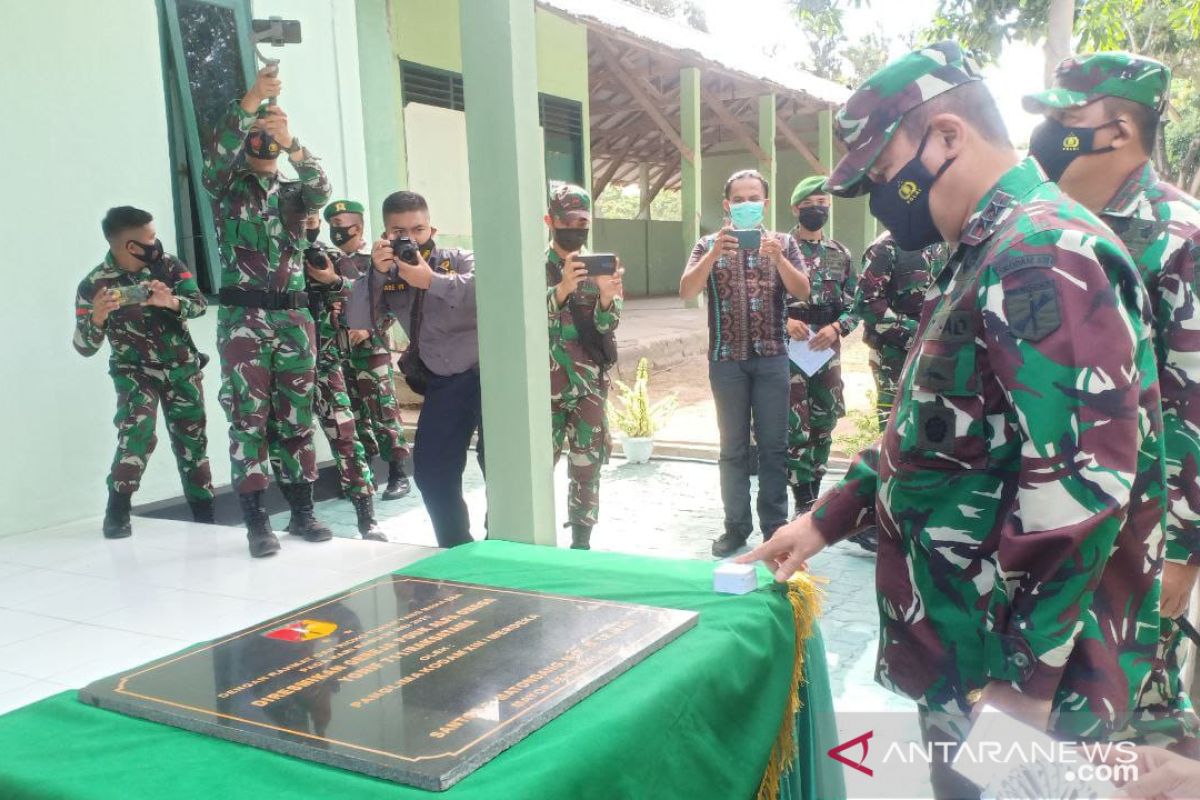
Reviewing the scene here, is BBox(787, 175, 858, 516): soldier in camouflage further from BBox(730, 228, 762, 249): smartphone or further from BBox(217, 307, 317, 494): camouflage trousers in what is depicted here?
BBox(217, 307, 317, 494): camouflage trousers

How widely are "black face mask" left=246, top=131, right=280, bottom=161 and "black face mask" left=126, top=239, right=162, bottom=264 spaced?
3.00 feet

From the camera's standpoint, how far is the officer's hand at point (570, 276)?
3793 mm

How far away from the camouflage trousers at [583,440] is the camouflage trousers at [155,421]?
2.00 m

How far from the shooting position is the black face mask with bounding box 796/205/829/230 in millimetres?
4758

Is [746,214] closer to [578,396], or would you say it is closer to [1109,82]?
[578,396]

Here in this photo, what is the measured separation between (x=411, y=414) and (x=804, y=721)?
6660mm

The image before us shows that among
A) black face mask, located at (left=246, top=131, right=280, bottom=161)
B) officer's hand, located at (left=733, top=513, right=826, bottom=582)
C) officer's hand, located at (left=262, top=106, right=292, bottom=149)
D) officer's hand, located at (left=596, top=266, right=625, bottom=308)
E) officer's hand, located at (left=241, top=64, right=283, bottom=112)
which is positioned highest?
officer's hand, located at (left=241, top=64, right=283, bottom=112)

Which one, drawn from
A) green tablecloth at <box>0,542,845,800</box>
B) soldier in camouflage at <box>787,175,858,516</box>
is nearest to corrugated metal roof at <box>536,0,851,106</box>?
soldier in camouflage at <box>787,175,858,516</box>

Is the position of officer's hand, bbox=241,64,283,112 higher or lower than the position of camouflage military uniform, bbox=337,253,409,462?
higher

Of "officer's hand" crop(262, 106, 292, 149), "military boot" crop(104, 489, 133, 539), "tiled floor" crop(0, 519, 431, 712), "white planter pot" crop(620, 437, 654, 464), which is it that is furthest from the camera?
"white planter pot" crop(620, 437, 654, 464)

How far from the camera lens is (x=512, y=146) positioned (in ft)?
8.24

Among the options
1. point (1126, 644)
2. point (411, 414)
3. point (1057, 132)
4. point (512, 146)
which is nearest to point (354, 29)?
point (411, 414)

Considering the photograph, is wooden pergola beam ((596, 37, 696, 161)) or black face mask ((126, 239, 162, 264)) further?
wooden pergola beam ((596, 37, 696, 161))

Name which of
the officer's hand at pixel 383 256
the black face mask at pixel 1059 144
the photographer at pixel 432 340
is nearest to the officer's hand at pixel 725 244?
the photographer at pixel 432 340
